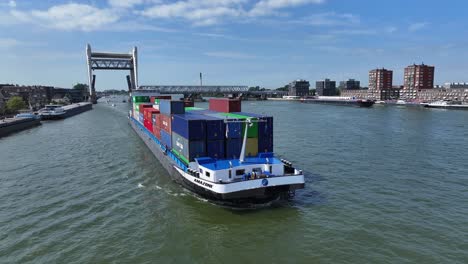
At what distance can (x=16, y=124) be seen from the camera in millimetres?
59125

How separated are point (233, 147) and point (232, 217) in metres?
5.76

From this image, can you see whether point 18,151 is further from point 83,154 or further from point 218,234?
point 218,234

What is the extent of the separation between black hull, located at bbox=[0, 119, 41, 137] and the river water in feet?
86.0

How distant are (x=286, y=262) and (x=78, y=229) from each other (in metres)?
11.0

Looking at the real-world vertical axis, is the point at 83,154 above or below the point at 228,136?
below

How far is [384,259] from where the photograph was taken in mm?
13875

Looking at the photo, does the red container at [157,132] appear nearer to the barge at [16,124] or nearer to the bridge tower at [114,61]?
the barge at [16,124]

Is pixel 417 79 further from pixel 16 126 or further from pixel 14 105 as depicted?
pixel 16 126

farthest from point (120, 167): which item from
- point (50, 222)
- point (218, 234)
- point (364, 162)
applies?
point (364, 162)

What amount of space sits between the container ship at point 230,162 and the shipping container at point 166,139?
895 mm

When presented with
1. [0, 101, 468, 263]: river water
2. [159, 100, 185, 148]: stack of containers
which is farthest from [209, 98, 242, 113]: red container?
[0, 101, 468, 263]: river water

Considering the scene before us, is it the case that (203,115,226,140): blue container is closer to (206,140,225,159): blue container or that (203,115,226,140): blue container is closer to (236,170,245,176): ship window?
(206,140,225,159): blue container

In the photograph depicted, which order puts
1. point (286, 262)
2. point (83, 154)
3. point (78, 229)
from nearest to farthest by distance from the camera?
point (286, 262) → point (78, 229) → point (83, 154)

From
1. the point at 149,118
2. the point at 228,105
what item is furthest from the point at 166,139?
the point at 149,118
